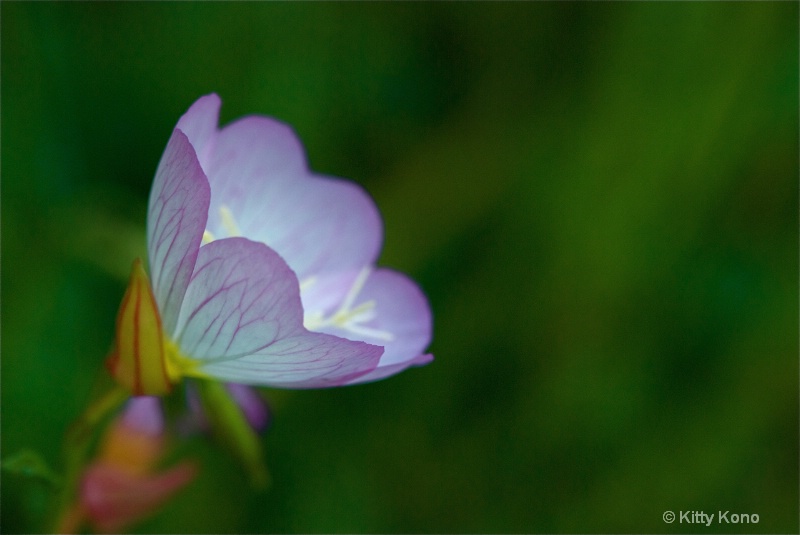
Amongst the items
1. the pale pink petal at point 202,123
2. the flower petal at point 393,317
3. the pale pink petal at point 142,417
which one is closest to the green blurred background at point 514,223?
the pale pink petal at point 142,417

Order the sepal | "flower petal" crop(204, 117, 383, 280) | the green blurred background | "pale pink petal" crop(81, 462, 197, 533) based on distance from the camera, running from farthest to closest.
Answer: the green blurred background, "flower petal" crop(204, 117, 383, 280), "pale pink petal" crop(81, 462, 197, 533), the sepal

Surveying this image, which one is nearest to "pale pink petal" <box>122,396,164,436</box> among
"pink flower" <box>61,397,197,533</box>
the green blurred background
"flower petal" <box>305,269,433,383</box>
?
"pink flower" <box>61,397,197,533</box>

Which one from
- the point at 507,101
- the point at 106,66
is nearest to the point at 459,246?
the point at 507,101

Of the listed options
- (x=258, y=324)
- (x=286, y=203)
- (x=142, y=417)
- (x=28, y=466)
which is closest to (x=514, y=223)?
(x=286, y=203)

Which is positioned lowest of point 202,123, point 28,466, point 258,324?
point 28,466

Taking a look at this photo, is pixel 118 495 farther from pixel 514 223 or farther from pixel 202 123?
pixel 514 223

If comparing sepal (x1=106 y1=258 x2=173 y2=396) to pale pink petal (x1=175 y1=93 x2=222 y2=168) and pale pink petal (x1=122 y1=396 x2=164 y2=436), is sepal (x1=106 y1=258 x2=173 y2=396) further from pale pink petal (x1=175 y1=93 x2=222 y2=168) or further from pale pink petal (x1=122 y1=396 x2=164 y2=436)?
pale pink petal (x1=122 y1=396 x2=164 y2=436)

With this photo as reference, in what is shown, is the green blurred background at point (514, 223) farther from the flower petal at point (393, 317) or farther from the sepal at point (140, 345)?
the sepal at point (140, 345)

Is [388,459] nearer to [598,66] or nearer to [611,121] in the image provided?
[611,121]
